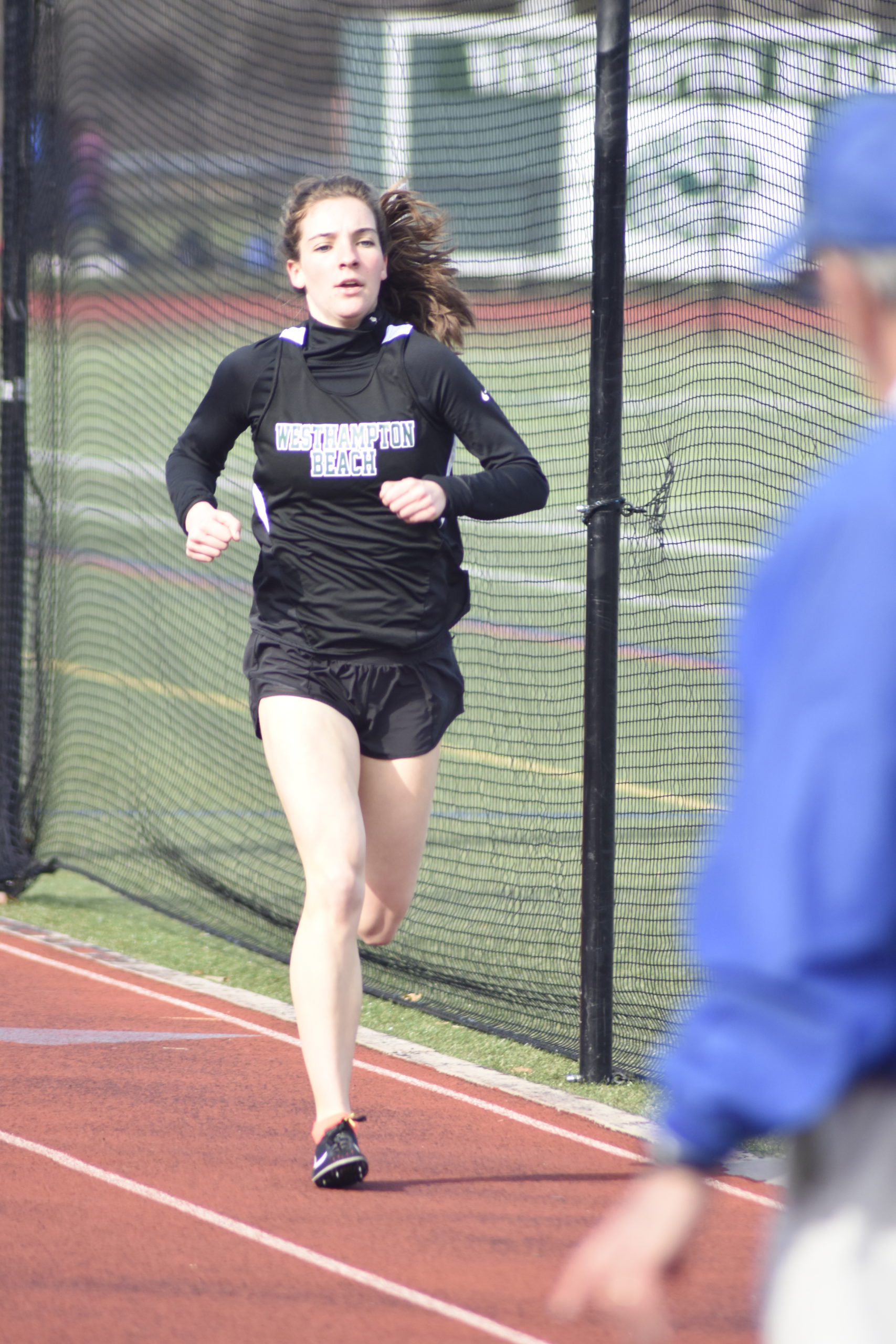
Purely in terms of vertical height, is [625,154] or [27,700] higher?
[625,154]

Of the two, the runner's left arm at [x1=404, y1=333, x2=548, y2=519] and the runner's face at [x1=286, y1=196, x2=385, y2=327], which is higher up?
the runner's face at [x1=286, y1=196, x2=385, y2=327]

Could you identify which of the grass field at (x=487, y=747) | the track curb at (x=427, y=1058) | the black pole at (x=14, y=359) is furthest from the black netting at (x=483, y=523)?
the track curb at (x=427, y=1058)

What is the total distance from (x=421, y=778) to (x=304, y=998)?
64 centimetres

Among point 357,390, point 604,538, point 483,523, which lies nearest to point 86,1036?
point 604,538

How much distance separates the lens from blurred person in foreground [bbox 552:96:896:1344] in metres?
1.40

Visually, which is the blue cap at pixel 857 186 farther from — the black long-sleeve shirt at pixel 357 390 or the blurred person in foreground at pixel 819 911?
the black long-sleeve shirt at pixel 357 390

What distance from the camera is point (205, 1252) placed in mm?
3842

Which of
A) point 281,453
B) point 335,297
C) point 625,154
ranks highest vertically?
point 625,154

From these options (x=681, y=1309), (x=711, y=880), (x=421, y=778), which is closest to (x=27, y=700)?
(x=421, y=778)

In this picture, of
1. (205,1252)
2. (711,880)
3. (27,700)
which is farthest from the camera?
(27,700)

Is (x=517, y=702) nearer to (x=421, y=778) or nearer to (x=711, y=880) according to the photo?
(x=421, y=778)

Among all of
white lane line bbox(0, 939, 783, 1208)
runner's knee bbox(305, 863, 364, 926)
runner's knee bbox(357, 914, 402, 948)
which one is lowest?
white lane line bbox(0, 939, 783, 1208)

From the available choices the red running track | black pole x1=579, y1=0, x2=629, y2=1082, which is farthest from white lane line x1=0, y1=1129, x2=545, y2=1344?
black pole x1=579, y1=0, x2=629, y2=1082

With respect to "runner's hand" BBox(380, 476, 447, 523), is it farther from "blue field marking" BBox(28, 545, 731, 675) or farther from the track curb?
"blue field marking" BBox(28, 545, 731, 675)
